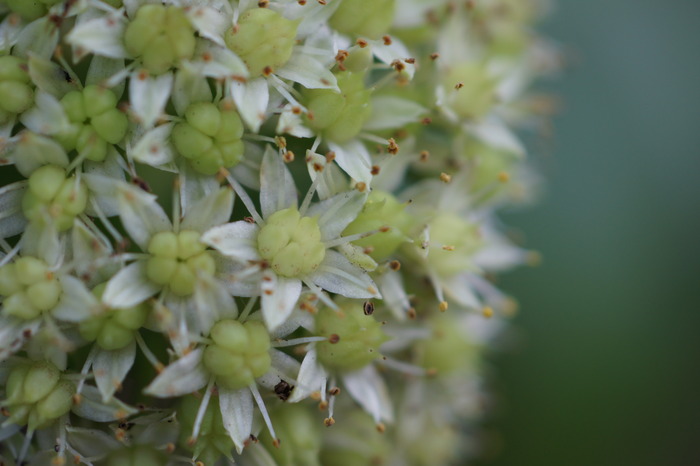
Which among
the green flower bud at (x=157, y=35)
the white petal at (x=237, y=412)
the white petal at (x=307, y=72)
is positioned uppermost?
the green flower bud at (x=157, y=35)

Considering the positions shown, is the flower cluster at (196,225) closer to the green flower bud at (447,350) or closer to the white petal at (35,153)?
the white petal at (35,153)

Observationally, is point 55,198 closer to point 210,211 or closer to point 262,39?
point 210,211

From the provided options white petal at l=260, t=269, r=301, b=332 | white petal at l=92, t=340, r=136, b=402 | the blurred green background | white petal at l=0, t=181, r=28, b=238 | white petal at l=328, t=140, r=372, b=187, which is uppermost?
white petal at l=328, t=140, r=372, b=187

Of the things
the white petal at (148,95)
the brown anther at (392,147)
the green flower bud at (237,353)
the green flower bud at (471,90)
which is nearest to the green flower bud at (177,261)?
the green flower bud at (237,353)

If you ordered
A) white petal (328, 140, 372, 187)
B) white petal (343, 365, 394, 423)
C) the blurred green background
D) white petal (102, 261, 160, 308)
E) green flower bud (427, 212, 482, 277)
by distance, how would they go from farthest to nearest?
the blurred green background, green flower bud (427, 212, 482, 277), white petal (343, 365, 394, 423), white petal (328, 140, 372, 187), white petal (102, 261, 160, 308)

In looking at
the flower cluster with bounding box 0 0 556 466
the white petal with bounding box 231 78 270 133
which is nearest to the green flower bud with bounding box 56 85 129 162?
the flower cluster with bounding box 0 0 556 466

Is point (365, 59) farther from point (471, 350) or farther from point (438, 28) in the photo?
point (471, 350)

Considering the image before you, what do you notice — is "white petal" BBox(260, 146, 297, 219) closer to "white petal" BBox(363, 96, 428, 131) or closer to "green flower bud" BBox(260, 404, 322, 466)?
"white petal" BBox(363, 96, 428, 131)
